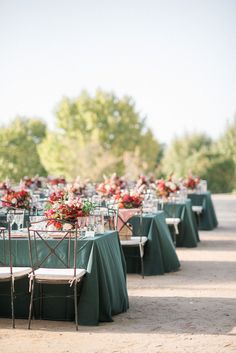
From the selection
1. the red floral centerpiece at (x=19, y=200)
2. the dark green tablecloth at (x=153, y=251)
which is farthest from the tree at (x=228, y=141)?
the dark green tablecloth at (x=153, y=251)

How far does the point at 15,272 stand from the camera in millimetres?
7047

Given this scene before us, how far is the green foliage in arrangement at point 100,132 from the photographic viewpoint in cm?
5000

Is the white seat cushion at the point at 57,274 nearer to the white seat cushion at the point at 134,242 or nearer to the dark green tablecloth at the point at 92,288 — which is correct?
the dark green tablecloth at the point at 92,288

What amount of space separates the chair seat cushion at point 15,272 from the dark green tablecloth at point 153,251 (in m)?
3.30

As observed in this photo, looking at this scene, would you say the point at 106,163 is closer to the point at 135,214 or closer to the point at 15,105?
the point at 15,105

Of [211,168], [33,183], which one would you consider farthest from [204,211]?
[211,168]

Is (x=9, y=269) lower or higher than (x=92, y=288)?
higher

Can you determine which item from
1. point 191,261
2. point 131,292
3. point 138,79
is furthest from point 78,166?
point 131,292

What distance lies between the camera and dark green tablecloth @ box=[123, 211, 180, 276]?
10430 mm

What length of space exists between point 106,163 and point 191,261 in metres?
30.4

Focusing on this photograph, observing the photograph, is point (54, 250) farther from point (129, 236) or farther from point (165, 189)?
point (165, 189)

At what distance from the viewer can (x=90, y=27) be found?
123 ft

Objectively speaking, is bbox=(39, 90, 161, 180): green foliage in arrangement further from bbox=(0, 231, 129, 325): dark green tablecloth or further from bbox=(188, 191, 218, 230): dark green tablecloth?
bbox=(0, 231, 129, 325): dark green tablecloth

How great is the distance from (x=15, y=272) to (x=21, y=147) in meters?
53.1
